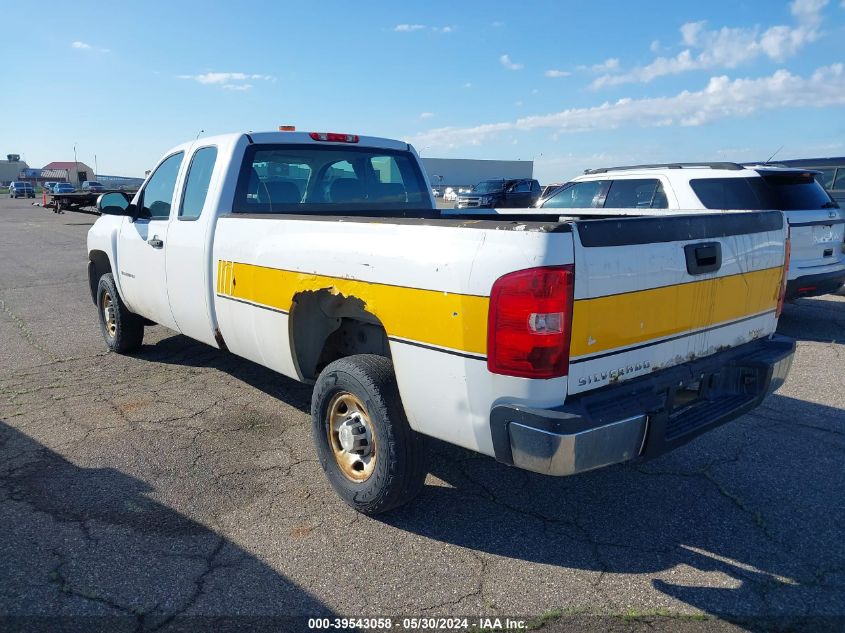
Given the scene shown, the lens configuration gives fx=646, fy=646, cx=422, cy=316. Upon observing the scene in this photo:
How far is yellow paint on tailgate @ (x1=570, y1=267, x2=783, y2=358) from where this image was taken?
2635 millimetres

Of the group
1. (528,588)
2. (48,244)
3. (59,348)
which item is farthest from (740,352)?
(48,244)

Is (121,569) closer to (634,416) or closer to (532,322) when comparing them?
(532,322)

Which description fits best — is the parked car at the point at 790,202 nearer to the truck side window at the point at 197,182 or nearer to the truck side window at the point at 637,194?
the truck side window at the point at 637,194

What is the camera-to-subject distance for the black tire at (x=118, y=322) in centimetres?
621

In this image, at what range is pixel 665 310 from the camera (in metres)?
2.92

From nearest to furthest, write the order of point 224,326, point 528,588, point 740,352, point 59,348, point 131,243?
point 528,588
point 740,352
point 224,326
point 131,243
point 59,348

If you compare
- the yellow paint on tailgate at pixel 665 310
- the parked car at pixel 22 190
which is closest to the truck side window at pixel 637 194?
A: the yellow paint on tailgate at pixel 665 310

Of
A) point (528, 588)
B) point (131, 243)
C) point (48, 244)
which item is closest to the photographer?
point (528, 588)

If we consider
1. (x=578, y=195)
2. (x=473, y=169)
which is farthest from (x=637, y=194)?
(x=473, y=169)

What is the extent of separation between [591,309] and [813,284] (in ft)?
18.8

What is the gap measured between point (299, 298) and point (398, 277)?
949 mm

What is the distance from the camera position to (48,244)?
18.3 meters

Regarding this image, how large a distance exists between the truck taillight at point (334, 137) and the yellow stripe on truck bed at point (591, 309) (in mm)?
1716

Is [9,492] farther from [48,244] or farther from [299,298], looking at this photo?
[48,244]
